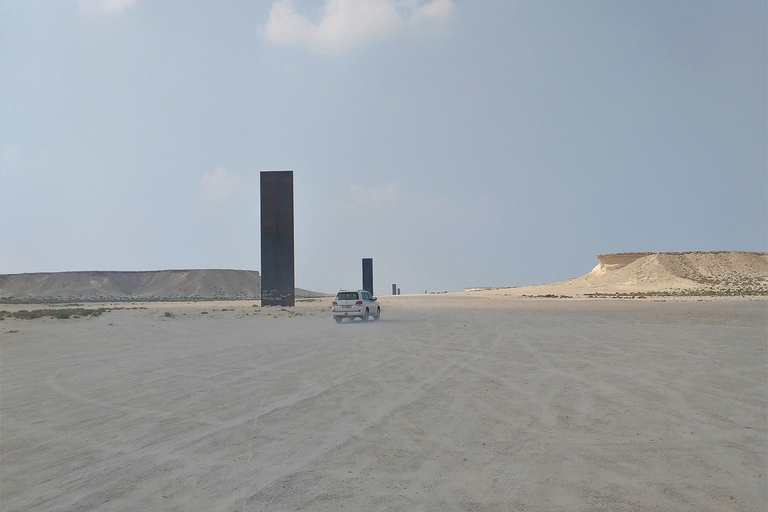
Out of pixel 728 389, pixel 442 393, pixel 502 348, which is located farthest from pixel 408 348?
pixel 728 389

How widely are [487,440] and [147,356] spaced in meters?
10.4

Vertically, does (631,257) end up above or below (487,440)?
above

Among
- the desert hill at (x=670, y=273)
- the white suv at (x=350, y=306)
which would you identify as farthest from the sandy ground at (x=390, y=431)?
the desert hill at (x=670, y=273)

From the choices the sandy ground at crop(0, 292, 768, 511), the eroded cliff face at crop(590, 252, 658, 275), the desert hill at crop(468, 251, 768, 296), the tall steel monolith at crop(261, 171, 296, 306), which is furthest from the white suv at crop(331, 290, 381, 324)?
the eroded cliff face at crop(590, 252, 658, 275)

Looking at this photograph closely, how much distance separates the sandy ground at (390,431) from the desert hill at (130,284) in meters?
92.2

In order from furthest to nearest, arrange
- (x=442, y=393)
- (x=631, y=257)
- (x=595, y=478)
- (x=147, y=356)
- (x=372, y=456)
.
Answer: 1. (x=631, y=257)
2. (x=147, y=356)
3. (x=442, y=393)
4. (x=372, y=456)
5. (x=595, y=478)

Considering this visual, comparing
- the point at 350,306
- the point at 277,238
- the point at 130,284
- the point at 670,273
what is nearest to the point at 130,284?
the point at 130,284

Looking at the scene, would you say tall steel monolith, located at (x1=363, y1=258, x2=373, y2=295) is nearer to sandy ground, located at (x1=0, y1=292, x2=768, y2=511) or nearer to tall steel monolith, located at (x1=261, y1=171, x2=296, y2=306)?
tall steel monolith, located at (x1=261, y1=171, x2=296, y2=306)

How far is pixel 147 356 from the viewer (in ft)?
44.2

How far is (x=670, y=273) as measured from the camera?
74938 millimetres

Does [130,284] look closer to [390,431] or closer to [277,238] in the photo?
[277,238]

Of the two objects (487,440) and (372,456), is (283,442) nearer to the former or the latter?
(372,456)

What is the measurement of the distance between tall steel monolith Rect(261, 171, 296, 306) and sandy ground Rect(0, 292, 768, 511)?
26.0 metres

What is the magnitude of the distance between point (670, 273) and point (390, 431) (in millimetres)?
79433
